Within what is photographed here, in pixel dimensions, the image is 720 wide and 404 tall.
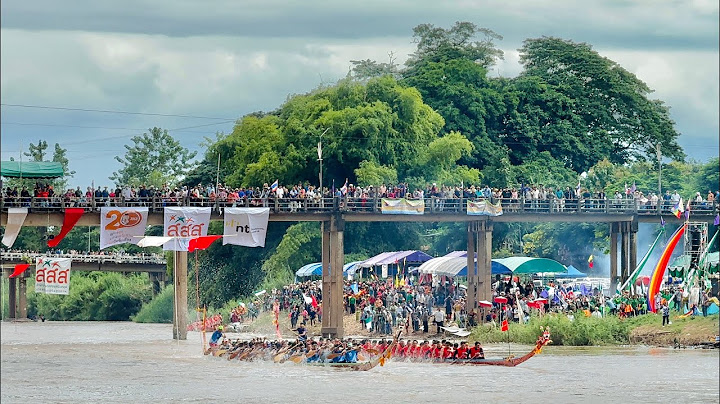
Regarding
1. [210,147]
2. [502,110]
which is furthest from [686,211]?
Answer: [210,147]

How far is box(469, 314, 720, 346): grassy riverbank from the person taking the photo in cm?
5678

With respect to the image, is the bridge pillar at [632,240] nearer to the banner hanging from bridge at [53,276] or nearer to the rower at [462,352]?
the rower at [462,352]

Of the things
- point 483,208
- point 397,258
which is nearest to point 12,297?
point 397,258

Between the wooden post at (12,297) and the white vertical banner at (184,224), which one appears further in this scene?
the wooden post at (12,297)

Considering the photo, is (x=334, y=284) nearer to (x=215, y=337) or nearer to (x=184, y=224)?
(x=215, y=337)

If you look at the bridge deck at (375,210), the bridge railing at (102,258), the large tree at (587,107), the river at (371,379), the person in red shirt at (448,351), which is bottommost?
the river at (371,379)

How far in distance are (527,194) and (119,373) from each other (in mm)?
24308

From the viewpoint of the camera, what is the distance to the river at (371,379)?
45.0 metres

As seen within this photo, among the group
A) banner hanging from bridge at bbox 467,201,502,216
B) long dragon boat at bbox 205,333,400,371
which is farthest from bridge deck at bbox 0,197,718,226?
long dragon boat at bbox 205,333,400,371

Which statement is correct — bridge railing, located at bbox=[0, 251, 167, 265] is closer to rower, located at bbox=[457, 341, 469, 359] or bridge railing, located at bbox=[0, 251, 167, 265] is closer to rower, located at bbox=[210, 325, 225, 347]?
rower, located at bbox=[210, 325, 225, 347]

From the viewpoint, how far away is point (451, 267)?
70.4 meters

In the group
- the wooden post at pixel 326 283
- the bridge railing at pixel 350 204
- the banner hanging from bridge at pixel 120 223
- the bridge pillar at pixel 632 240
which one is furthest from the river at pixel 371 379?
the bridge pillar at pixel 632 240

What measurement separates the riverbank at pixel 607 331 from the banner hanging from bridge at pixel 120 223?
1217cm

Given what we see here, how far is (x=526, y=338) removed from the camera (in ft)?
199
